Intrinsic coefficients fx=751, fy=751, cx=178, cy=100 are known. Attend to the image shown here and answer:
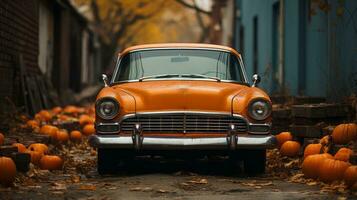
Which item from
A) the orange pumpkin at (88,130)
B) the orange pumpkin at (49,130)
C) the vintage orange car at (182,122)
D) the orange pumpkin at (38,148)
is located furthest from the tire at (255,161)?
the orange pumpkin at (88,130)

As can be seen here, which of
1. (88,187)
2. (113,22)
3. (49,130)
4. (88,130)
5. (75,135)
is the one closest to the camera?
(88,187)

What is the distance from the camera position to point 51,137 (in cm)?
1182

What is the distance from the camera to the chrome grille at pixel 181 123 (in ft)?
27.6

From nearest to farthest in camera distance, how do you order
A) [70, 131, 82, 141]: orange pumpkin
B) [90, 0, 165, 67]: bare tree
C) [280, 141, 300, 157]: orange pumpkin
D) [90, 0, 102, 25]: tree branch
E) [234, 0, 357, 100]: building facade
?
[280, 141, 300, 157]: orange pumpkin, [234, 0, 357, 100]: building facade, [70, 131, 82, 141]: orange pumpkin, [90, 0, 102, 25]: tree branch, [90, 0, 165, 67]: bare tree

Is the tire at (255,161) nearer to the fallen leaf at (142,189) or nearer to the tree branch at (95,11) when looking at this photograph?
the fallen leaf at (142,189)

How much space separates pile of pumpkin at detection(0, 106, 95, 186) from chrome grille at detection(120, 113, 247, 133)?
144 cm

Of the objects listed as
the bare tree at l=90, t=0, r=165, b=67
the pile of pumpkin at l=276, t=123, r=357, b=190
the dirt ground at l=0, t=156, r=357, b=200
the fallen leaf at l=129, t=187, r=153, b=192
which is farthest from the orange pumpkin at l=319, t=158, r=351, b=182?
the bare tree at l=90, t=0, r=165, b=67

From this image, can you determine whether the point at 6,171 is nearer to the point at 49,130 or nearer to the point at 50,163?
the point at 50,163

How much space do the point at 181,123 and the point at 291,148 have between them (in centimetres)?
252

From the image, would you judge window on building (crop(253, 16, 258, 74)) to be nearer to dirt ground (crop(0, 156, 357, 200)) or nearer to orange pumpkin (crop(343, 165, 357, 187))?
dirt ground (crop(0, 156, 357, 200))

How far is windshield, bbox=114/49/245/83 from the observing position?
9.54m

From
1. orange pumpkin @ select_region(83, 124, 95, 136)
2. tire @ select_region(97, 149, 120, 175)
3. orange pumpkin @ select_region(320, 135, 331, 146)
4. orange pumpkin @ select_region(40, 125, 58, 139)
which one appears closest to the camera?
tire @ select_region(97, 149, 120, 175)

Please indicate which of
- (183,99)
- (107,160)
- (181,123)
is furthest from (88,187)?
(183,99)

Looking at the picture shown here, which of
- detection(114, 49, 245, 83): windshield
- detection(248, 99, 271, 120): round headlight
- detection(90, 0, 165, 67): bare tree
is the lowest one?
detection(248, 99, 271, 120): round headlight
